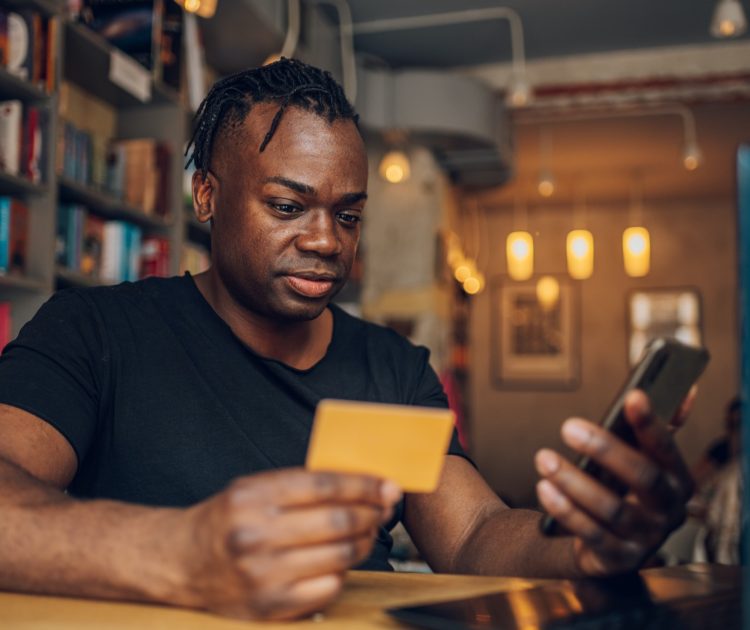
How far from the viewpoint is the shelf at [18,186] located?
263 cm

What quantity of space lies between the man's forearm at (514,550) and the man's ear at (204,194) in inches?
28.6

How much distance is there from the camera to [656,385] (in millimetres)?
867

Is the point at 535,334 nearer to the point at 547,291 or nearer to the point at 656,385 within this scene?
the point at 547,291

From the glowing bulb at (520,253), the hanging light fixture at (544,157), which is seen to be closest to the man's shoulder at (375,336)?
the glowing bulb at (520,253)

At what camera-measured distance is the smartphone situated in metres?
0.84

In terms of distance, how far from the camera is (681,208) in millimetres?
9023

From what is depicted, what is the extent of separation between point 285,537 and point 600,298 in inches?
349

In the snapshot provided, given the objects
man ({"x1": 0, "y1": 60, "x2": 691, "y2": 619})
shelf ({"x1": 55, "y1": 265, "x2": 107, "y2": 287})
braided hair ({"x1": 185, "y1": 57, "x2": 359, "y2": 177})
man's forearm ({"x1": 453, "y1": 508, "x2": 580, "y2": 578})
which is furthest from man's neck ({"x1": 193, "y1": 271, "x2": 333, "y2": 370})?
shelf ({"x1": 55, "y1": 265, "x2": 107, "y2": 287})

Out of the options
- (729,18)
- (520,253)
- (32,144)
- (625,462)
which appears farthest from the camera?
(520,253)

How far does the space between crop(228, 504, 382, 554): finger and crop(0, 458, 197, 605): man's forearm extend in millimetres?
83

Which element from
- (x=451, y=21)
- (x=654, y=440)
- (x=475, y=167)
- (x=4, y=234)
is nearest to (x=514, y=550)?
(x=654, y=440)

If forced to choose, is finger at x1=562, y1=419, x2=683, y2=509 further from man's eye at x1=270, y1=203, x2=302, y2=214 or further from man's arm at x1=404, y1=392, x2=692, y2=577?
man's eye at x1=270, y1=203, x2=302, y2=214

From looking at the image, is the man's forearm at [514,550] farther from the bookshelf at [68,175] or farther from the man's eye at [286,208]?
the bookshelf at [68,175]

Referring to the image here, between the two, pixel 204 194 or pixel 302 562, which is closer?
pixel 302 562
